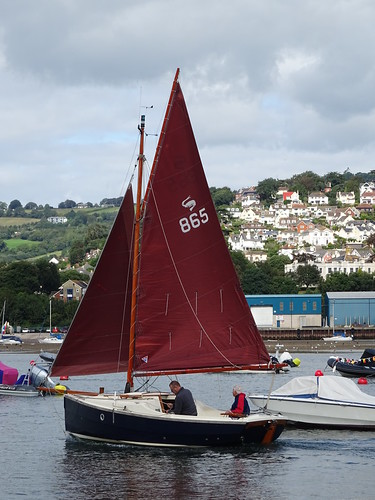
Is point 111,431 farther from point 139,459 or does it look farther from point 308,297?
point 308,297

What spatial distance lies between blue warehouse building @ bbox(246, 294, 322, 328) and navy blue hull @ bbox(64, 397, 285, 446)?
134 m

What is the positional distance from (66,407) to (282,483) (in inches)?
381

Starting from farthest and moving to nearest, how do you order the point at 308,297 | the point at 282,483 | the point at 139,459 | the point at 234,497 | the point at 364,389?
the point at 308,297 < the point at 364,389 < the point at 139,459 < the point at 282,483 < the point at 234,497

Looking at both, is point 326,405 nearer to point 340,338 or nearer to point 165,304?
point 165,304

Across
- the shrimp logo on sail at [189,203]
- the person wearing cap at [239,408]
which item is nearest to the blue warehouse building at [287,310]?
the shrimp logo on sail at [189,203]

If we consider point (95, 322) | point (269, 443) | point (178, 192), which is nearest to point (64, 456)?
point (95, 322)

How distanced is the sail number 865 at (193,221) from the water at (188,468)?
8075mm

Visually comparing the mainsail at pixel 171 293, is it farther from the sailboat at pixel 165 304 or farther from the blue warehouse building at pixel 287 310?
the blue warehouse building at pixel 287 310

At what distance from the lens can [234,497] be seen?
31562 millimetres

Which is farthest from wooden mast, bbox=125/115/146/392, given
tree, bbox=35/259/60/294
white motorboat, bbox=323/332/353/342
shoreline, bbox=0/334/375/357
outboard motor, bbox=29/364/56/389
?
tree, bbox=35/259/60/294

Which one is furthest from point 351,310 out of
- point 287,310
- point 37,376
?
point 37,376

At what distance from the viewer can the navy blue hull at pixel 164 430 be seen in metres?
37.3

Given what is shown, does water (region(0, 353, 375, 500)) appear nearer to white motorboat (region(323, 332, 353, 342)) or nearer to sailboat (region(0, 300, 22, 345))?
sailboat (region(0, 300, 22, 345))

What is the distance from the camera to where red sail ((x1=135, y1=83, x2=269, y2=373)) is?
126 feet
